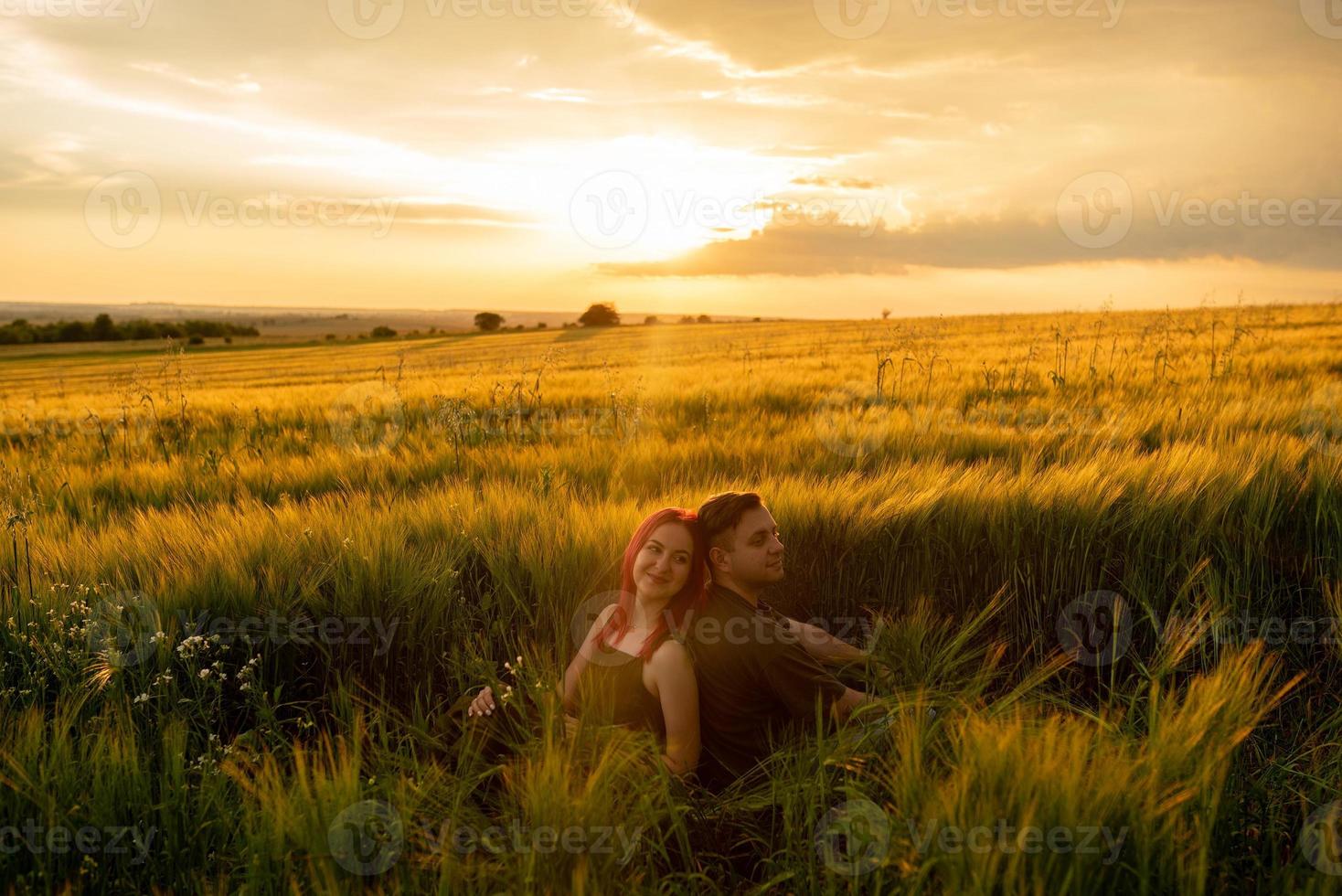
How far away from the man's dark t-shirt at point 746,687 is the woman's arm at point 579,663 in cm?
34

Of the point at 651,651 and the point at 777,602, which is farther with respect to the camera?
the point at 777,602

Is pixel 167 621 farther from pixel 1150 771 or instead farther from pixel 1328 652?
pixel 1328 652

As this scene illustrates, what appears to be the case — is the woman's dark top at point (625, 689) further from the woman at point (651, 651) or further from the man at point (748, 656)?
the man at point (748, 656)

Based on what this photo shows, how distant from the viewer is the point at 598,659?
2652 mm

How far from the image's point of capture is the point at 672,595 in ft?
8.97

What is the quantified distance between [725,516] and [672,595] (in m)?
0.33

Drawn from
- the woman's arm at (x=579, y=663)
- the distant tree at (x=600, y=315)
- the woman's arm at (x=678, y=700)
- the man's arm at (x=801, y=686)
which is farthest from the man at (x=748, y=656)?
Result: the distant tree at (x=600, y=315)

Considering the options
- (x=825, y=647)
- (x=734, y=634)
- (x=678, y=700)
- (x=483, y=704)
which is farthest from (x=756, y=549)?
(x=483, y=704)

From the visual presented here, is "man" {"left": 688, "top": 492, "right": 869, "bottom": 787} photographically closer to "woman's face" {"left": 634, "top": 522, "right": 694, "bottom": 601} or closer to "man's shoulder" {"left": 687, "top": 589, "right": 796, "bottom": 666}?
"man's shoulder" {"left": 687, "top": 589, "right": 796, "bottom": 666}

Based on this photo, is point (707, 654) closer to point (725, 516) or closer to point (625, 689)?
point (625, 689)

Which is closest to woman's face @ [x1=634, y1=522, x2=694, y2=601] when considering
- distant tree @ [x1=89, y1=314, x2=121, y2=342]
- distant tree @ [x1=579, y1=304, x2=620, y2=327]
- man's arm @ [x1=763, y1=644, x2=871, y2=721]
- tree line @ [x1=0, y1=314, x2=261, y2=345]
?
man's arm @ [x1=763, y1=644, x2=871, y2=721]

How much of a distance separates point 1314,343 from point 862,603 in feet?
43.3

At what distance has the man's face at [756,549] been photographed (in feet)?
8.92

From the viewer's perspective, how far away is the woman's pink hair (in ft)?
8.81
